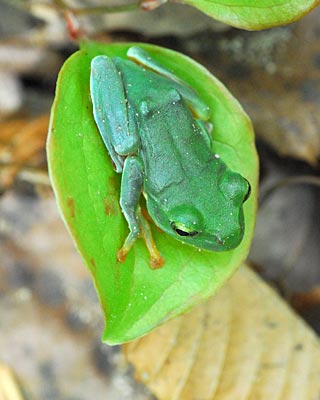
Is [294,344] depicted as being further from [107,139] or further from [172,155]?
[107,139]

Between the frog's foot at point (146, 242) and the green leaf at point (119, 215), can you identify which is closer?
the green leaf at point (119, 215)

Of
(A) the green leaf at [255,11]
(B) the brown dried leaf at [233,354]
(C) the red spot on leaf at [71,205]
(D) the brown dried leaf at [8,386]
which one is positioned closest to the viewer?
(C) the red spot on leaf at [71,205]

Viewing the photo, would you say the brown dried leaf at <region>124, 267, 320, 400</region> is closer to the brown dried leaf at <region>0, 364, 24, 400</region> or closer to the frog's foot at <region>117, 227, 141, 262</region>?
the brown dried leaf at <region>0, 364, 24, 400</region>

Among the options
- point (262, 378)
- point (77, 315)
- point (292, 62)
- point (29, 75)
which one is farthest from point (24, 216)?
point (292, 62)

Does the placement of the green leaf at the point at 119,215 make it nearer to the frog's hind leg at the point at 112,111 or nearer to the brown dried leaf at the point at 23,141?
the frog's hind leg at the point at 112,111

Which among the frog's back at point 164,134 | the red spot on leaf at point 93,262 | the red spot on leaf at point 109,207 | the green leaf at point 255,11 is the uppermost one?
the green leaf at point 255,11

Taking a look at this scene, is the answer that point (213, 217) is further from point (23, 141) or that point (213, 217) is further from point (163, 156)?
point (23, 141)

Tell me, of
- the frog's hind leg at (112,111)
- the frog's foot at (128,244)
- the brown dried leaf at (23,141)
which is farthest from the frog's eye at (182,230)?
the brown dried leaf at (23,141)

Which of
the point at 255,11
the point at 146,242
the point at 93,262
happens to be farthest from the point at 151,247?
the point at 255,11
